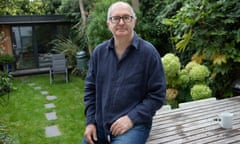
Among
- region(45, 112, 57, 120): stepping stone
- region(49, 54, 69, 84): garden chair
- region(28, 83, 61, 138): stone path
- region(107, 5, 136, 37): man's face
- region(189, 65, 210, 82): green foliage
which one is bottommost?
region(45, 112, 57, 120): stepping stone

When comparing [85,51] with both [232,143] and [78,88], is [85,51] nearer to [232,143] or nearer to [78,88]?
[78,88]

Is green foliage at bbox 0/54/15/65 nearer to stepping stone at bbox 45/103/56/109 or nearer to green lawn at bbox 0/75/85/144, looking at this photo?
green lawn at bbox 0/75/85/144

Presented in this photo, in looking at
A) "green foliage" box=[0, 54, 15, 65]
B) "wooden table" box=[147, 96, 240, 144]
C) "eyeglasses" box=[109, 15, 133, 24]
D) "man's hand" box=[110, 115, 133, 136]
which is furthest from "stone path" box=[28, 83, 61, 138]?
"eyeglasses" box=[109, 15, 133, 24]

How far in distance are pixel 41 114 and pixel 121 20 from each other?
3.59 meters

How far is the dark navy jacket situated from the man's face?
0.11m

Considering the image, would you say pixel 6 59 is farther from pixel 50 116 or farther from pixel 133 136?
pixel 133 136

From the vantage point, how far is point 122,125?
1.66 meters

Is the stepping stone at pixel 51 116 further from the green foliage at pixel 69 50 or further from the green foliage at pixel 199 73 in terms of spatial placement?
the green foliage at pixel 69 50

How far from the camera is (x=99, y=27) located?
602 cm

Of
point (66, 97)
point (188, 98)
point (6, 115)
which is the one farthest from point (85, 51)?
point (188, 98)

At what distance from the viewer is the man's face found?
5.53ft

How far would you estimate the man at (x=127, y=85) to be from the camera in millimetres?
1669

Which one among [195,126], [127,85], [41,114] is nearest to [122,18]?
[127,85]

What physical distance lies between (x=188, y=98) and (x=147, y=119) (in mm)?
2425
